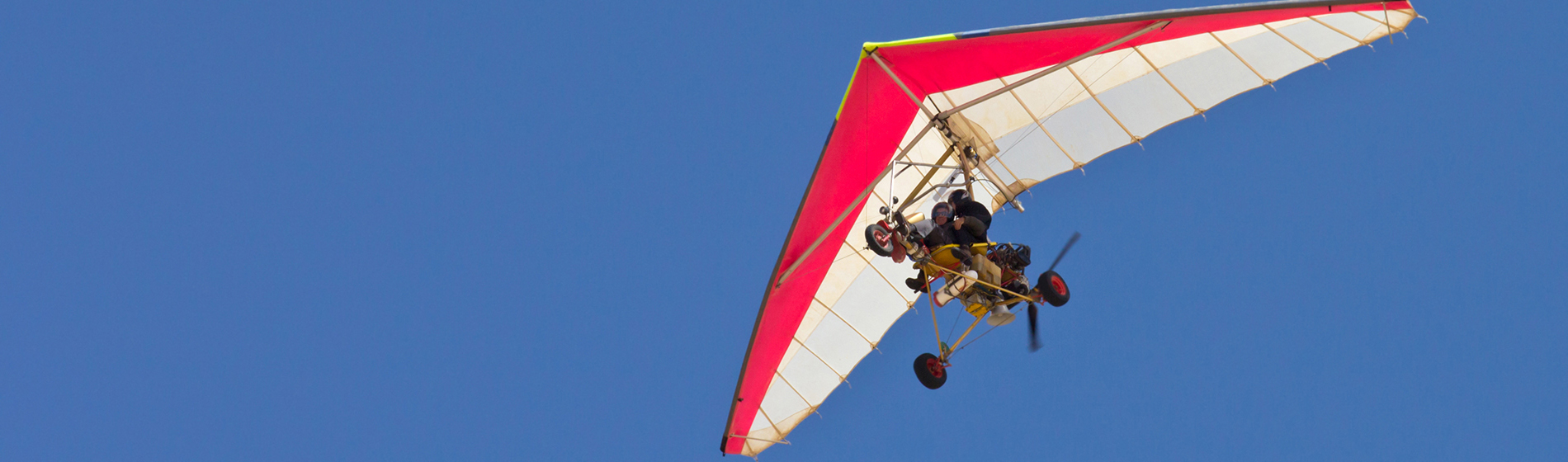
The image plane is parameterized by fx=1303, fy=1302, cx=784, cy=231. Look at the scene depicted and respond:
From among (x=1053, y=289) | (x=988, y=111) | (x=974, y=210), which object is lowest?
(x=1053, y=289)

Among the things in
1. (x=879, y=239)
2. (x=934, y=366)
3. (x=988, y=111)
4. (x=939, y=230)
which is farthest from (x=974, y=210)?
(x=934, y=366)

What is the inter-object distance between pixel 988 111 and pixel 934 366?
12.2ft

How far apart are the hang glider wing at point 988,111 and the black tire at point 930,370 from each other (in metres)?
2.31

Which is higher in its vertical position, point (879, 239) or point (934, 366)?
point (879, 239)

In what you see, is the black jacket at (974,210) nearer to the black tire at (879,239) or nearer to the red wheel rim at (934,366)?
the black tire at (879,239)

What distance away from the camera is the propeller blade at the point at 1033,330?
1719cm

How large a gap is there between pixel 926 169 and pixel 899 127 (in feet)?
5.54

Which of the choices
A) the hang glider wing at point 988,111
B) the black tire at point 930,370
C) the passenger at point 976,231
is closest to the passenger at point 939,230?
the passenger at point 976,231

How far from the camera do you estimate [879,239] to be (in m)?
16.6

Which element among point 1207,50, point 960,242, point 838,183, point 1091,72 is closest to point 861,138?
point 838,183

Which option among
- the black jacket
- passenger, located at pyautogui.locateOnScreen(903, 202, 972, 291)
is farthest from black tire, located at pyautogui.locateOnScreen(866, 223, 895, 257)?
the black jacket

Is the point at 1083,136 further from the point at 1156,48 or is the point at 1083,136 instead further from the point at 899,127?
the point at 899,127

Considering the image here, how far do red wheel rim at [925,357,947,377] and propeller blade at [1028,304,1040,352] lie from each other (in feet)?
3.96

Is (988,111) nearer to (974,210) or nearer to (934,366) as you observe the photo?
(974,210)
